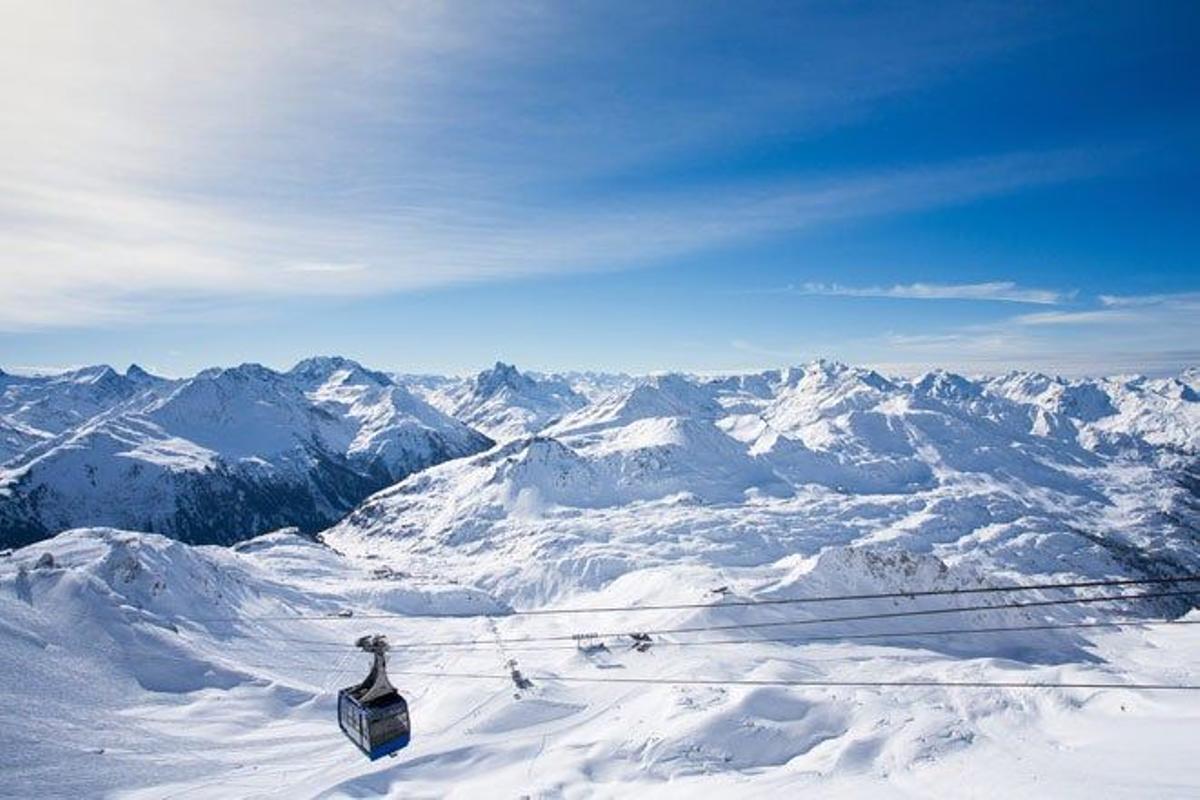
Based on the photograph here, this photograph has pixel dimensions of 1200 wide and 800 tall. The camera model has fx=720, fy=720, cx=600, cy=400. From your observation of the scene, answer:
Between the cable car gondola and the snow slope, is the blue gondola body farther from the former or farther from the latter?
the snow slope

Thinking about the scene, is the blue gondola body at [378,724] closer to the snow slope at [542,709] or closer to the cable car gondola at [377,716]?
the cable car gondola at [377,716]

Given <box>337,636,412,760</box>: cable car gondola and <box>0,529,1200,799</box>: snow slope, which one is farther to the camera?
<box>0,529,1200,799</box>: snow slope

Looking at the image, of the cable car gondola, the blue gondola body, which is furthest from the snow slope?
the cable car gondola

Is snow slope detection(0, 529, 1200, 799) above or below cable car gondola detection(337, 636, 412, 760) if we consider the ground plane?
below

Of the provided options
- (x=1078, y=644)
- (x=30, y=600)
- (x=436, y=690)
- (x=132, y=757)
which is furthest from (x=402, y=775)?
(x=1078, y=644)

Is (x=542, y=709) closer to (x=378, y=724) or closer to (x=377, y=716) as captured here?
(x=378, y=724)

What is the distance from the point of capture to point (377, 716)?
79.0ft

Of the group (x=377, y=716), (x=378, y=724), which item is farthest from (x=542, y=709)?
(x=377, y=716)

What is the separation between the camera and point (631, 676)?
77312mm

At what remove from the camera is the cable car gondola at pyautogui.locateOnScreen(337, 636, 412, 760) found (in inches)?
949

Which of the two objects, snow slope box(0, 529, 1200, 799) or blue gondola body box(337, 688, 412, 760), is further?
snow slope box(0, 529, 1200, 799)

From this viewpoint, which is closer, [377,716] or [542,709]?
[377,716]

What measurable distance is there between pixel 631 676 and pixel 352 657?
3654 centimetres

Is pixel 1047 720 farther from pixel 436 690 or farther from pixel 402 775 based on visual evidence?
pixel 436 690
